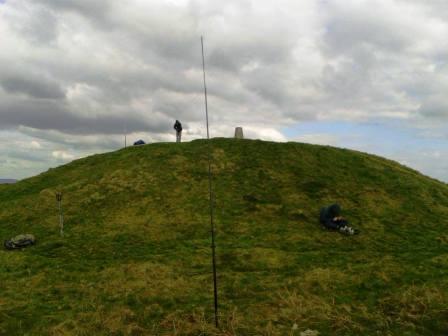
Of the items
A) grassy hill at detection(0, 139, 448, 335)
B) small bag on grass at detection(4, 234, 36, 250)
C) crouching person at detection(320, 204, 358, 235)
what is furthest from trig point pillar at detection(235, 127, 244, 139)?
small bag on grass at detection(4, 234, 36, 250)

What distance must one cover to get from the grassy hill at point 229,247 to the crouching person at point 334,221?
2.84 ft

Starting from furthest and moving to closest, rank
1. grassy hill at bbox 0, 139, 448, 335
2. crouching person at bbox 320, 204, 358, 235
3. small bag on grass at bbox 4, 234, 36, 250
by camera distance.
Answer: crouching person at bbox 320, 204, 358, 235 → small bag on grass at bbox 4, 234, 36, 250 → grassy hill at bbox 0, 139, 448, 335

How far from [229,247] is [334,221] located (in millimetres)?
8449

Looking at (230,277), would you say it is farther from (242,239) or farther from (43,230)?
(43,230)

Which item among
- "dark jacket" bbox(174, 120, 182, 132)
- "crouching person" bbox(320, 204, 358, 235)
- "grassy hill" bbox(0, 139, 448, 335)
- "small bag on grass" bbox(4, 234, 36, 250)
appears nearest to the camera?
"grassy hill" bbox(0, 139, 448, 335)

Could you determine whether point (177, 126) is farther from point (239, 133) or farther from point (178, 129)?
point (239, 133)

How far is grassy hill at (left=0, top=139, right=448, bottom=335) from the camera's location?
40.2 ft

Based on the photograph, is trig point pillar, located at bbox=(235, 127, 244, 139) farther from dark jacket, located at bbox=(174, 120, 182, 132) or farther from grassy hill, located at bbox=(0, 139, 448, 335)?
dark jacket, located at bbox=(174, 120, 182, 132)

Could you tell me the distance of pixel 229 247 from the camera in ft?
71.6

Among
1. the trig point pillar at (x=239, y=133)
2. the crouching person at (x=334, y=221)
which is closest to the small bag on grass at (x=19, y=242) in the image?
the crouching person at (x=334, y=221)

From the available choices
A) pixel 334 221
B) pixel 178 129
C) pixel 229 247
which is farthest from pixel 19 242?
pixel 178 129

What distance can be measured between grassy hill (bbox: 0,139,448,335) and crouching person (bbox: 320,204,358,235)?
866 millimetres

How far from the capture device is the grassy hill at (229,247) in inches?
482

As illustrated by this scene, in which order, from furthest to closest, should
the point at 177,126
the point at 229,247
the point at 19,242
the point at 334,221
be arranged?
the point at 177,126 → the point at 334,221 → the point at 19,242 → the point at 229,247
